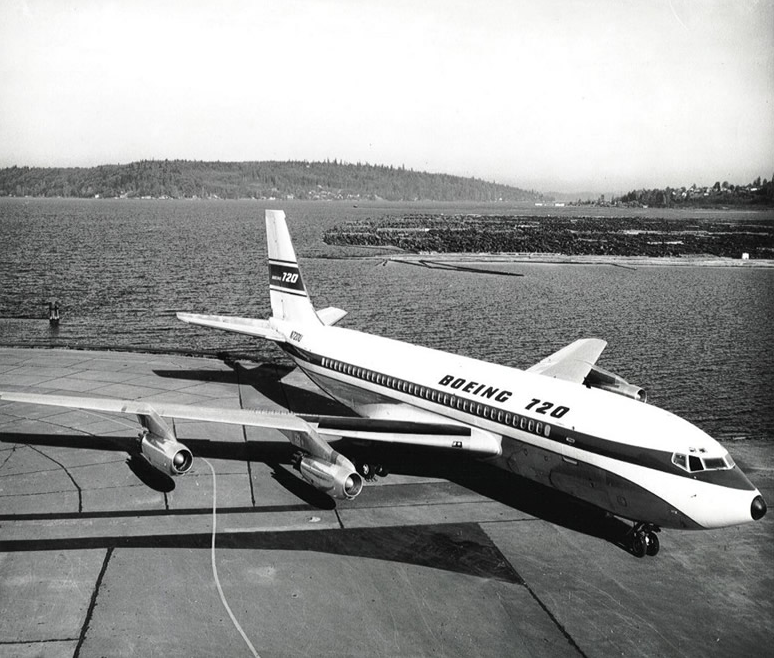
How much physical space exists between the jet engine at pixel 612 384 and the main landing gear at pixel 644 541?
9097mm

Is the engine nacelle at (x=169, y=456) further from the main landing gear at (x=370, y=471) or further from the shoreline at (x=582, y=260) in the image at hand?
the shoreline at (x=582, y=260)

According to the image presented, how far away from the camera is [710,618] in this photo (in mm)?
17078

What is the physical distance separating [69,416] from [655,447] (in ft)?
86.6

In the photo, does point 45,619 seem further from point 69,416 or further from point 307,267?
point 307,267

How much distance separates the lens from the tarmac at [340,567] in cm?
1588

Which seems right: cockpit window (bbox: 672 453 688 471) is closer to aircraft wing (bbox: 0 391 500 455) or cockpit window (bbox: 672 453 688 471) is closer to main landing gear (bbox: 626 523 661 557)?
main landing gear (bbox: 626 523 661 557)

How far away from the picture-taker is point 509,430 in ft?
71.9

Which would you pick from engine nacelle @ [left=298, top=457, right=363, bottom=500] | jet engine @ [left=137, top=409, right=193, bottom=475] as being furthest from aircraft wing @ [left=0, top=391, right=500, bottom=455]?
engine nacelle @ [left=298, top=457, right=363, bottom=500]

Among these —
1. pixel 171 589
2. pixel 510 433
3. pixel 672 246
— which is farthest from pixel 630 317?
pixel 672 246

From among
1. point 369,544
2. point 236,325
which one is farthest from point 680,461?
point 236,325

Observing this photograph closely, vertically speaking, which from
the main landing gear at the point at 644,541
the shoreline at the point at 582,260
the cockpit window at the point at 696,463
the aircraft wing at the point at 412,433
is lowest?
the main landing gear at the point at 644,541

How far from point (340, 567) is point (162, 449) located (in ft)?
25.1

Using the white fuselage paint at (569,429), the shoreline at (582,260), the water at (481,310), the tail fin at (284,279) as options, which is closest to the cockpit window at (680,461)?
the white fuselage paint at (569,429)

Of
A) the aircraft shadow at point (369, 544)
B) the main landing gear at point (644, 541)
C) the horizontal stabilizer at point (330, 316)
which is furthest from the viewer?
the horizontal stabilizer at point (330, 316)
